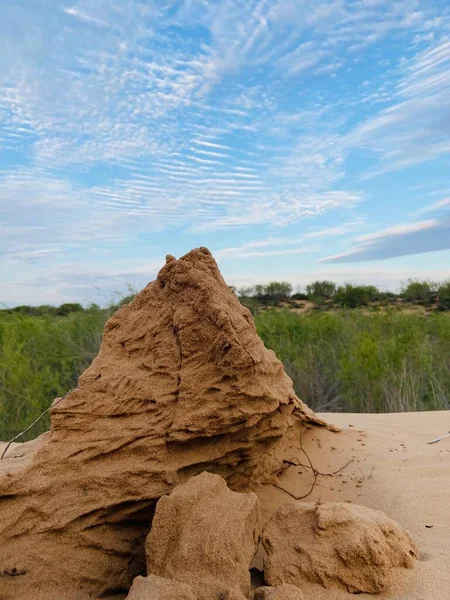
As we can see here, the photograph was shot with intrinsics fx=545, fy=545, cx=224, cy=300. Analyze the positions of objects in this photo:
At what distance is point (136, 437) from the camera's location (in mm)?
3141

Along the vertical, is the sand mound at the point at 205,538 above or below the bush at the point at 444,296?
below

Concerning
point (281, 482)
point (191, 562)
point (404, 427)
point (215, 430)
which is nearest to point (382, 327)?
point (404, 427)

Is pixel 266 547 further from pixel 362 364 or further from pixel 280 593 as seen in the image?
pixel 362 364

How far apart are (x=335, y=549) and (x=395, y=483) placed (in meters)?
1.62

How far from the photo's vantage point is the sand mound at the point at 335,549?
2.51 m

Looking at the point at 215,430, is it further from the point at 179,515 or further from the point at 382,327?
the point at 382,327

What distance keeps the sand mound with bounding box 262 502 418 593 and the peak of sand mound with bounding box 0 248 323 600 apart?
2.37 ft

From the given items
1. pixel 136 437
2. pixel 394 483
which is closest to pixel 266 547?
pixel 136 437

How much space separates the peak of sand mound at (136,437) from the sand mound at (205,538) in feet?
1.46

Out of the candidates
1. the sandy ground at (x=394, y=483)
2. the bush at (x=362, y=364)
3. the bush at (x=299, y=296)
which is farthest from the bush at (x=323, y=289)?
the sandy ground at (x=394, y=483)

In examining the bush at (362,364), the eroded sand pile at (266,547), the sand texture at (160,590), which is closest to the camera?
the sand texture at (160,590)

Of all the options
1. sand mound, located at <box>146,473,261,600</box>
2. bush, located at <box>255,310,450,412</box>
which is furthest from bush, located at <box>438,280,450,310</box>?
sand mound, located at <box>146,473,261,600</box>

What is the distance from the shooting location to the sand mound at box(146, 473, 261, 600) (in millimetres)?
2391

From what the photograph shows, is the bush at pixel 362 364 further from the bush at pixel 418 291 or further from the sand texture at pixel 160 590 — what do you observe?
the bush at pixel 418 291
